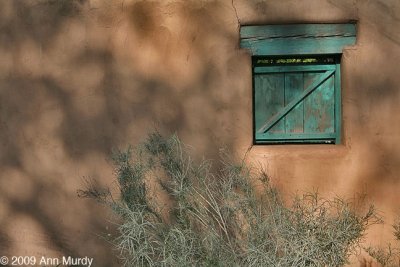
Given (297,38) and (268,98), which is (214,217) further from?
(297,38)

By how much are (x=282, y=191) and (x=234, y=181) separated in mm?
597

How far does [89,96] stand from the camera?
6.21 m

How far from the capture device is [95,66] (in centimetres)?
621

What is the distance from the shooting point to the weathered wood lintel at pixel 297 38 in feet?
19.6

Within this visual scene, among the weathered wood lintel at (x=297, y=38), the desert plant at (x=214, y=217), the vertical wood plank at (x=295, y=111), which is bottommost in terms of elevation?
the desert plant at (x=214, y=217)

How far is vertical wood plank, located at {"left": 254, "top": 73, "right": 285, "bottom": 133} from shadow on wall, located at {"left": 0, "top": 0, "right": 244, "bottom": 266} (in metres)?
0.26

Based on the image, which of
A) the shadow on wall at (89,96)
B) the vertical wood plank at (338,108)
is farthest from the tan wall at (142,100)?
the vertical wood plank at (338,108)

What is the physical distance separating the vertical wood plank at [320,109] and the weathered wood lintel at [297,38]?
31 centimetres

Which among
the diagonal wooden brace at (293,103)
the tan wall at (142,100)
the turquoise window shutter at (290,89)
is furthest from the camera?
the diagonal wooden brace at (293,103)

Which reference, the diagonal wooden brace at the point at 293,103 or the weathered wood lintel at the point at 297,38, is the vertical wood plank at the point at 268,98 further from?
the weathered wood lintel at the point at 297,38

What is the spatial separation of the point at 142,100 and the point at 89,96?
526 mm

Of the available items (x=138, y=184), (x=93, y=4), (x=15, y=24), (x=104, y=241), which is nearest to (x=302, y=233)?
(x=138, y=184)

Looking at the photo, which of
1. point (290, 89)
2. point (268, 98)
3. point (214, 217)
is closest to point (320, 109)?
point (290, 89)

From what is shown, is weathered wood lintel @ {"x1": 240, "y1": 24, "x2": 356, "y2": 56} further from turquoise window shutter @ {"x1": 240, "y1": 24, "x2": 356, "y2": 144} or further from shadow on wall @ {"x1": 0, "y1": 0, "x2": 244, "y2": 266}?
shadow on wall @ {"x1": 0, "y1": 0, "x2": 244, "y2": 266}
